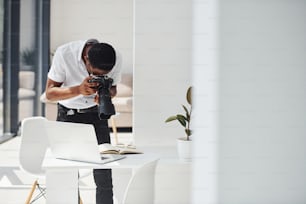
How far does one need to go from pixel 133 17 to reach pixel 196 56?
2.62 feet

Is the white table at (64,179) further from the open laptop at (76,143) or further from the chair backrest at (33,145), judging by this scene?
the chair backrest at (33,145)

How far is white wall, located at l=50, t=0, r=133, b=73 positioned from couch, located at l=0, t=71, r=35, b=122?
0.16m

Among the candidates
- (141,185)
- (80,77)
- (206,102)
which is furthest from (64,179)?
(206,102)

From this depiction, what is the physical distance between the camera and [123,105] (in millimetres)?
1452

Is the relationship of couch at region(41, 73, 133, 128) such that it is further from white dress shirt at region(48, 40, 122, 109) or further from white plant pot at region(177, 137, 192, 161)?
white plant pot at region(177, 137, 192, 161)

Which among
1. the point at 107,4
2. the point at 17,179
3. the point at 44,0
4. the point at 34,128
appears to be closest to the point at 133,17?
the point at 107,4

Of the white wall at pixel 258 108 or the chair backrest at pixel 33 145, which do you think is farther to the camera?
the chair backrest at pixel 33 145

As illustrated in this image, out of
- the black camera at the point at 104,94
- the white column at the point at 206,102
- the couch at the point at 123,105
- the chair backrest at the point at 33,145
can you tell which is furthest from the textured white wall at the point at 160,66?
the white column at the point at 206,102

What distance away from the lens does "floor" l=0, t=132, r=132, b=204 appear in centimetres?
142

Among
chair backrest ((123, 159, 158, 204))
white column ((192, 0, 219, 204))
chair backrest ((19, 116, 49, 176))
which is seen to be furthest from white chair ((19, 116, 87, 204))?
white column ((192, 0, 219, 204))

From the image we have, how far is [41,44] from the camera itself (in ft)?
4.84

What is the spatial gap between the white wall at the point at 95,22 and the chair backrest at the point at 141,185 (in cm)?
40

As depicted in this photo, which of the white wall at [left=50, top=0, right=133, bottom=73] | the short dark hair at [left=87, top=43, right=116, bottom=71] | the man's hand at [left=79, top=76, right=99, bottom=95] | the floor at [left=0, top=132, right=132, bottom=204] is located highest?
the white wall at [left=50, top=0, right=133, bottom=73]

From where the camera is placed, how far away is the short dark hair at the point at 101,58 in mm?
1237
